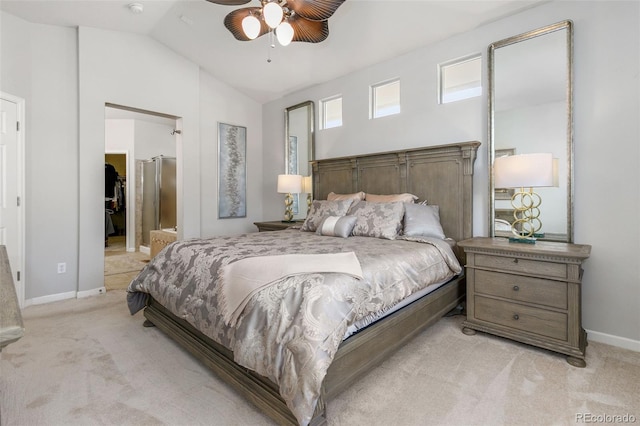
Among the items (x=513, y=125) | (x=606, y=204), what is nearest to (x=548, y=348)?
(x=606, y=204)

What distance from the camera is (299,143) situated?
15.9 feet

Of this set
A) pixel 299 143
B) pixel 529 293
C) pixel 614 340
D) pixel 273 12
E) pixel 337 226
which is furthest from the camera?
pixel 299 143

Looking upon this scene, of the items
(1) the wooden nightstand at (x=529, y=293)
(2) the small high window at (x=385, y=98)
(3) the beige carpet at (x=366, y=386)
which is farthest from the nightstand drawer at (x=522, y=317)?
(2) the small high window at (x=385, y=98)

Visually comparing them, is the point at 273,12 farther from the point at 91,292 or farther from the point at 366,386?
the point at 91,292

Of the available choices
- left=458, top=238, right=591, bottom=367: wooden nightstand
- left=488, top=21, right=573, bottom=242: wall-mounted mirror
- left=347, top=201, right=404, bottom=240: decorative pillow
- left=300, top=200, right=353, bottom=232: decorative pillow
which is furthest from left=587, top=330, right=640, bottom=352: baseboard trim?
left=300, top=200, right=353, bottom=232: decorative pillow

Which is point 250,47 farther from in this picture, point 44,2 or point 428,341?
point 428,341

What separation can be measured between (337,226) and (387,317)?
1.24 meters

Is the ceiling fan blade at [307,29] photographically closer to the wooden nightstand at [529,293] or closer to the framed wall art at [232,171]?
the wooden nightstand at [529,293]

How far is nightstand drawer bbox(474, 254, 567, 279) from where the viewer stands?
2.15m

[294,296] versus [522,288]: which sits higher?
[294,296]

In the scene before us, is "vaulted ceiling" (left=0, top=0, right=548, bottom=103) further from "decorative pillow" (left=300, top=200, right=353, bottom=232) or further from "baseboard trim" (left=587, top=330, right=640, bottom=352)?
"baseboard trim" (left=587, top=330, right=640, bottom=352)

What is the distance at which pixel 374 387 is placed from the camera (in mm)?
1819

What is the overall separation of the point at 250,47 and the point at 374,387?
3.98 m

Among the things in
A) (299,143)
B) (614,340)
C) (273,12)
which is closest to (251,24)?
(273,12)
